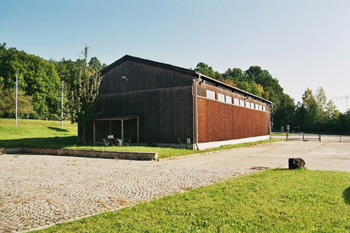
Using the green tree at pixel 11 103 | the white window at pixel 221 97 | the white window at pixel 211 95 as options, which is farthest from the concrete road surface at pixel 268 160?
the green tree at pixel 11 103

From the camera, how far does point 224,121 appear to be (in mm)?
24062

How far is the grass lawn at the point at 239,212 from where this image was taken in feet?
14.3

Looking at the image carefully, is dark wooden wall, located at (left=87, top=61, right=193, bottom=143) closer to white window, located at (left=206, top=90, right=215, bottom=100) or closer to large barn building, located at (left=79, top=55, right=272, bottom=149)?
large barn building, located at (left=79, top=55, right=272, bottom=149)

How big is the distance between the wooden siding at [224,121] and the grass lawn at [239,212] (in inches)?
529

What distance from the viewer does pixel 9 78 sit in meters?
49.5

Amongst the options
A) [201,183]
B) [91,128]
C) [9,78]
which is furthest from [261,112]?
[9,78]

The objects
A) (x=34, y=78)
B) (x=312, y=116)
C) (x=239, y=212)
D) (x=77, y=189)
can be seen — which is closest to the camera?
(x=239, y=212)

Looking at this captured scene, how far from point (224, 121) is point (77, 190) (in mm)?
18164

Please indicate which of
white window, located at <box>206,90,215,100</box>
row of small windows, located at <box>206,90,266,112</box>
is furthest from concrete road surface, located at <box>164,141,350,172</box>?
row of small windows, located at <box>206,90,266,112</box>

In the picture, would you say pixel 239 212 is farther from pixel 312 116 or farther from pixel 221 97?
pixel 312 116

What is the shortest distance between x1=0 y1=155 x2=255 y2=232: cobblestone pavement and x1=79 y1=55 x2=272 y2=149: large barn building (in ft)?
31.2

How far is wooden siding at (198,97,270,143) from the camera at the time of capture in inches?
818

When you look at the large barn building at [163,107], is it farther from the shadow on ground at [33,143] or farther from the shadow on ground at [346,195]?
the shadow on ground at [346,195]

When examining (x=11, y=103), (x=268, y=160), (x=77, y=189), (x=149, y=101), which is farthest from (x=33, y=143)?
(x=11, y=103)
